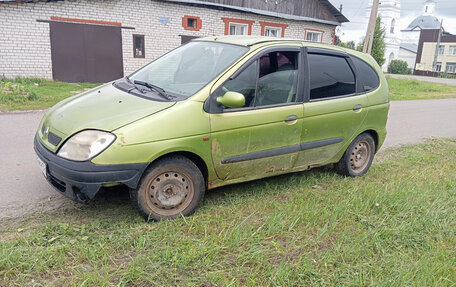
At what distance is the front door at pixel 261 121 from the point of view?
3779 mm

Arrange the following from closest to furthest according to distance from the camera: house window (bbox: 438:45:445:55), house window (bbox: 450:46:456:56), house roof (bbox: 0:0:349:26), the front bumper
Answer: the front bumper
house roof (bbox: 0:0:349:26)
house window (bbox: 450:46:456:56)
house window (bbox: 438:45:445:55)

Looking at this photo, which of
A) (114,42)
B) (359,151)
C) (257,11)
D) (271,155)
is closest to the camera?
(271,155)

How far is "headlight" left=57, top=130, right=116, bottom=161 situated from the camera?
3201 millimetres

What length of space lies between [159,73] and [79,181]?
5.49 ft

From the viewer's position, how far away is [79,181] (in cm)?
320

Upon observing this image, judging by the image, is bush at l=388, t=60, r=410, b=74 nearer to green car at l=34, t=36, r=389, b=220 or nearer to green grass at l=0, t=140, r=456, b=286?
green car at l=34, t=36, r=389, b=220

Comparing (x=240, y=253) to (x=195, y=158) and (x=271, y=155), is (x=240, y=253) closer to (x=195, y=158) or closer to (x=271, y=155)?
(x=195, y=158)

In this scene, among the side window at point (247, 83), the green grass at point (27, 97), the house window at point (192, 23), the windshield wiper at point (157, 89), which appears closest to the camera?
the windshield wiper at point (157, 89)

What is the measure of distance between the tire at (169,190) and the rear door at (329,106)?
1.41m

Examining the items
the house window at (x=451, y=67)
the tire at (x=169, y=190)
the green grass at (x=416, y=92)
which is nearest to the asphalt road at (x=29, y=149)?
the tire at (x=169, y=190)

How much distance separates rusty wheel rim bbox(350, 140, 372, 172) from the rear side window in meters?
0.75

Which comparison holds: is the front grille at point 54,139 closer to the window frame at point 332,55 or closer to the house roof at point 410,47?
the window frame at point 332,55

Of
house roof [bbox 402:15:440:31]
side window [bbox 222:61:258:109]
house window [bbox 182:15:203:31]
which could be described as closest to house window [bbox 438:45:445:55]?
house roof [bbox 402:15:440:31]

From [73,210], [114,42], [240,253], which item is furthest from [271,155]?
[114,42]
